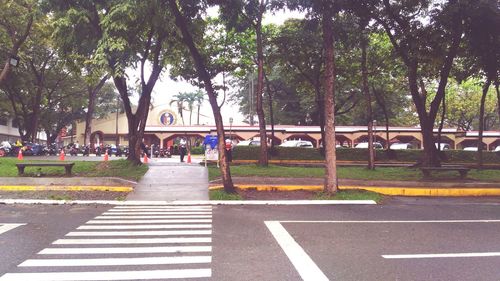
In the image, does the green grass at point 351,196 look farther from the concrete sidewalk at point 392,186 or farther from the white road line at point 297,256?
the white road line at point 297,256

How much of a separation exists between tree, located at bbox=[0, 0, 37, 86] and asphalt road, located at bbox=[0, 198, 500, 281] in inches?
507

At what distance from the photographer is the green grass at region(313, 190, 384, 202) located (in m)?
13.9

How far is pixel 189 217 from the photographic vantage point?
403 inches

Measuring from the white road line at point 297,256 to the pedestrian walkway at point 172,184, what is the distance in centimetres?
562

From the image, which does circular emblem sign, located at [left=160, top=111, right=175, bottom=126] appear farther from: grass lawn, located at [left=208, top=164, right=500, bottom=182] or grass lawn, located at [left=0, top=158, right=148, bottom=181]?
grass lawn, located at [left=208, top=164, right=500, bottom=182]

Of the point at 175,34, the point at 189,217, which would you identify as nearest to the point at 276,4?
the point at 175,34

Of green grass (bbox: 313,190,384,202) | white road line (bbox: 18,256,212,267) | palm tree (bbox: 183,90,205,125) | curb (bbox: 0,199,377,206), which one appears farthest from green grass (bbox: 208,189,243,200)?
palm tree (bbox: 183,90,205,125)

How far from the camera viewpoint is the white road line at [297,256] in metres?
5.56

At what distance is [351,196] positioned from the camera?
14.1 meters

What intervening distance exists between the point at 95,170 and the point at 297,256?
1415 centimetres

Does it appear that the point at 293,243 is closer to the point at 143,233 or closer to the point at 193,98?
the point at 143,233

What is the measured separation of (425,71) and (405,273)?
19.3m

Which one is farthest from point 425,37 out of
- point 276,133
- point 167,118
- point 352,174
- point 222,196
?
point 167,118

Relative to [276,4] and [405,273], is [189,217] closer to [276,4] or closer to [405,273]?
[405,273]
